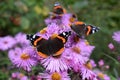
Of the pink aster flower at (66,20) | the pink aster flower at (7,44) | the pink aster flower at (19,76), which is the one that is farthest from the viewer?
the pink aster flower at (7,44)

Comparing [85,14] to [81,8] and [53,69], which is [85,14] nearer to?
[81,8]

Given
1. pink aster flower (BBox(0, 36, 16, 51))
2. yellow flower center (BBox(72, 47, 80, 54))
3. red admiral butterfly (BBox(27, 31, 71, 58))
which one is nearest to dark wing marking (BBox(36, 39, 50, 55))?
red admiral butterfly (BBox(27, 31, 71, 58))

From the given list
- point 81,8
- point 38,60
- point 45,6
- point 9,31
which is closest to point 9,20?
point 9,31

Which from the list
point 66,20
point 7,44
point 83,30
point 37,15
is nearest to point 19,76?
point 66,20

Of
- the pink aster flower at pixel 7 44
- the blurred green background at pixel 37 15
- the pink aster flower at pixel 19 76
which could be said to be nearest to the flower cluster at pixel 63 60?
the pink aster flower at pixel 19 76

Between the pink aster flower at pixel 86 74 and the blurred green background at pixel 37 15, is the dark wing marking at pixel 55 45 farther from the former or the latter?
the blurred green background at pixel 37 15

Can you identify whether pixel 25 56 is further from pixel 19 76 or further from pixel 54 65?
pixel 19 76

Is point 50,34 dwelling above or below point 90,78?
above

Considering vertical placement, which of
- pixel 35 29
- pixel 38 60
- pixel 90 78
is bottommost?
pixel 35 29

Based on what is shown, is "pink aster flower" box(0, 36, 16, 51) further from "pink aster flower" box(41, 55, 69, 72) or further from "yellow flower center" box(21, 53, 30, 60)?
"pink aster flower" box(41, 55, 69, 72)
